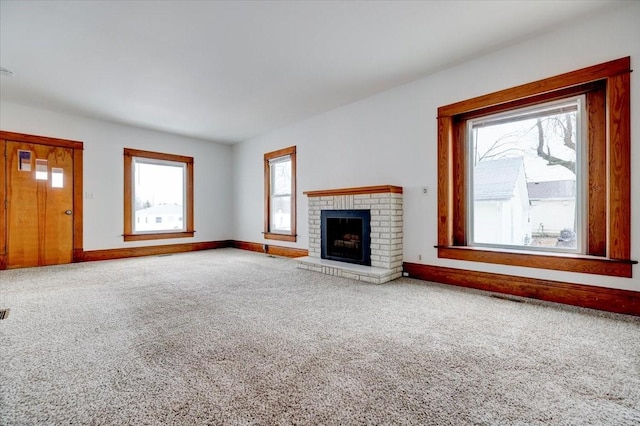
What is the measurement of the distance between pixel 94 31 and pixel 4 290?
3.22m

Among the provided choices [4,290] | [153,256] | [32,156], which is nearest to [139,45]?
[4,290]

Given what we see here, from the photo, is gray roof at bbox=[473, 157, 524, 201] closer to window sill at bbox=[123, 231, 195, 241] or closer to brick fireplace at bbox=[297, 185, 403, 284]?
brick fireplace at bbox=[297, 185, 403, 284]

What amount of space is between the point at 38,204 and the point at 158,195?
2020 millimetres

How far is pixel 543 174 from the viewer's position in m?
3.31

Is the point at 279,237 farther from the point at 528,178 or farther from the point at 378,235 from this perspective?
the point at 528,178

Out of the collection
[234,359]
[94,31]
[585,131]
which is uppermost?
[94,31]

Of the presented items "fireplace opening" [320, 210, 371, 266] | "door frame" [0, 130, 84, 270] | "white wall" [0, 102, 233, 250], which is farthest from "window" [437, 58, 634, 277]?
"door frame" [0, 130, 84, 270]

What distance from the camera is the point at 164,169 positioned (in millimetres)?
6867

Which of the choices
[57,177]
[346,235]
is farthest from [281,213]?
[57,177]

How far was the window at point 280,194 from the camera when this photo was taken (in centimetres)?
622

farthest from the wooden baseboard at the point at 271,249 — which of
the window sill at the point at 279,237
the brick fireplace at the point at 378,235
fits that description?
the brick fireplace at the point at 378,235

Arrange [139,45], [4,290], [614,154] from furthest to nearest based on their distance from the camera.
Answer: [4,290] < [139,45] < [614,154]

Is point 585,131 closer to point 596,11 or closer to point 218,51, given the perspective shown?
point 596,11

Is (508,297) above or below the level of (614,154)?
below
